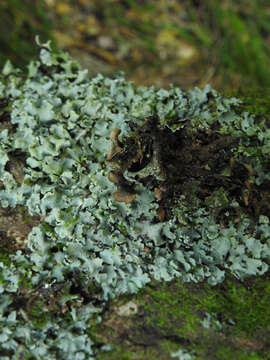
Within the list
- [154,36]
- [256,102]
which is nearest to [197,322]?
[256,102]

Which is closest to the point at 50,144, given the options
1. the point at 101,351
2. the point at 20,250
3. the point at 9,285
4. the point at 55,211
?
the point at 55,211

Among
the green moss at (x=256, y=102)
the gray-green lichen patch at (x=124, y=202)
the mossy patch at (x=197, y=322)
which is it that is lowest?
the mossy patch at (x=197, y=322)

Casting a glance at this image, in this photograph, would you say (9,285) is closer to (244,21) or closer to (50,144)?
(50,144)

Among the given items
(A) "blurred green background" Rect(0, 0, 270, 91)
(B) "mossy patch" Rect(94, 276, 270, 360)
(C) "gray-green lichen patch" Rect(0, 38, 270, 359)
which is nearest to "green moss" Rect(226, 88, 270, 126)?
(C) "gray-green lichen patch" Rect(0, 38, 270, 359)

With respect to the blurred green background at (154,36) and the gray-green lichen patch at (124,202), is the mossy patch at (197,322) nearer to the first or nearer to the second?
the gray-green lichen patch at (124,202)

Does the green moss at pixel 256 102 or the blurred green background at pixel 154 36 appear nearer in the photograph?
the green moss at pixel 256 102

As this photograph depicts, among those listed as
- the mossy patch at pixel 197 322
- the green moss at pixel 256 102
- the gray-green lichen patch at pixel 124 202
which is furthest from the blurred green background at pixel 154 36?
the mossy patch at pixel 197 322
